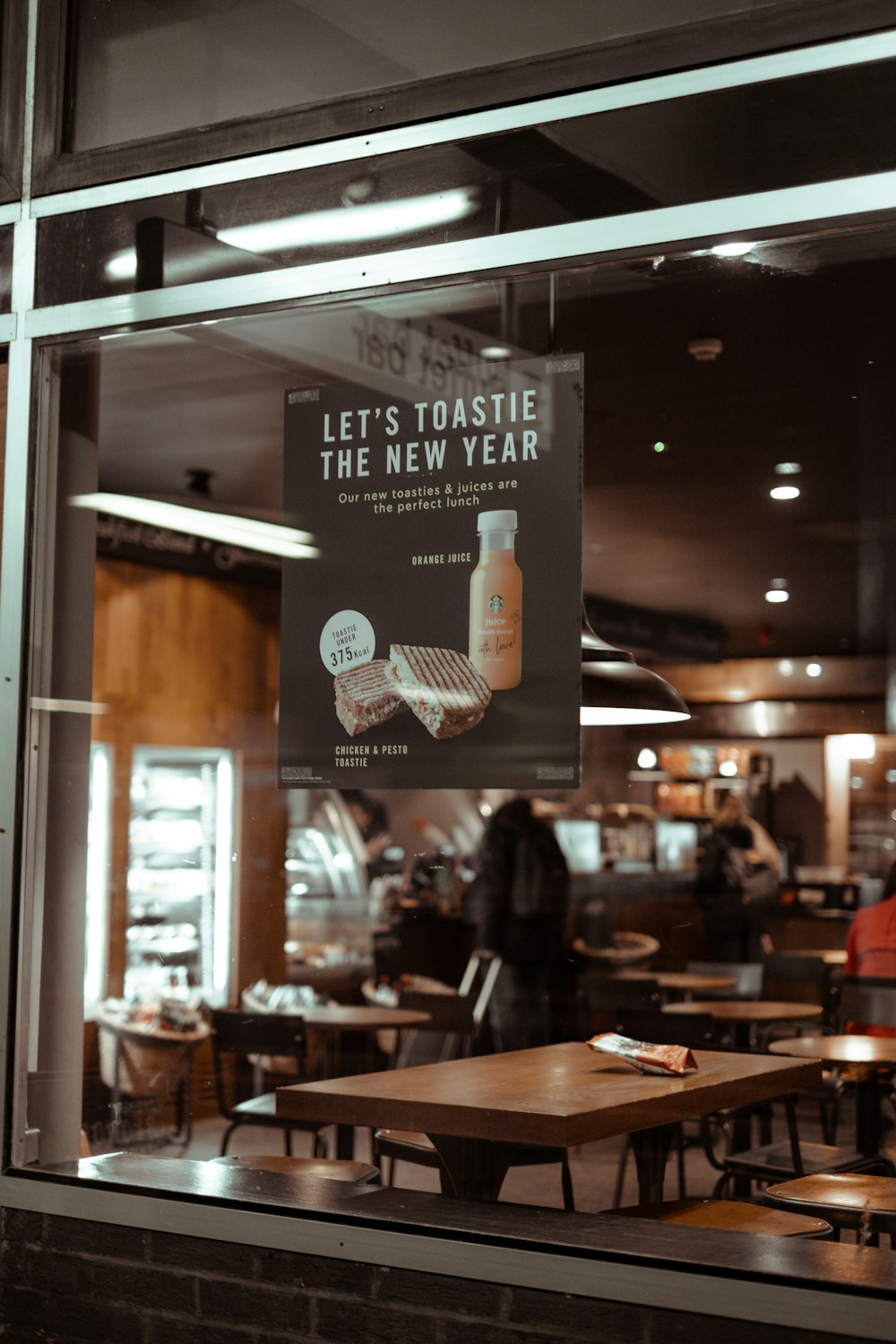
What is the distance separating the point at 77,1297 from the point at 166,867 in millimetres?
5020

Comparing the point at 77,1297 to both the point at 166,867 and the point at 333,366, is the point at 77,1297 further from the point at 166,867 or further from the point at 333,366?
the point at 166,867

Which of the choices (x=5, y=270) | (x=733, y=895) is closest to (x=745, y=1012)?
(x=5, y=270)

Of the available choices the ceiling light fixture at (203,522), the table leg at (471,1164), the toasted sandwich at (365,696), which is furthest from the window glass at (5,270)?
the table leg at (471,1164)

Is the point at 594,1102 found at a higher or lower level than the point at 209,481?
lower

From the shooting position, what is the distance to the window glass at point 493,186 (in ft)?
8.66

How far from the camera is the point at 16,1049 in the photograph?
322cm

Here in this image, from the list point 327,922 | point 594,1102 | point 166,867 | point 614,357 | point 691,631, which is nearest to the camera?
point 594,1102

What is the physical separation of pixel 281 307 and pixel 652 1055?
208 centimetres

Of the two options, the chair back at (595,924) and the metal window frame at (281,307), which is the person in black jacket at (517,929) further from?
the metal window frame at (281,307)

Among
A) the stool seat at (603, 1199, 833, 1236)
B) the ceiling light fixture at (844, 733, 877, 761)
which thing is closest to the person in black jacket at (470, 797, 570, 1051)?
the stool seat at (603, 1199, 833, 1236)

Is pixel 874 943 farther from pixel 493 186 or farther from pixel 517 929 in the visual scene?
pixel 493 186

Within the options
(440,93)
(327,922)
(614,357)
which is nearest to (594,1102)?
(440,93)

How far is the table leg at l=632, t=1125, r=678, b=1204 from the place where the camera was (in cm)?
404

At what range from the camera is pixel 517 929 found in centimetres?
774
